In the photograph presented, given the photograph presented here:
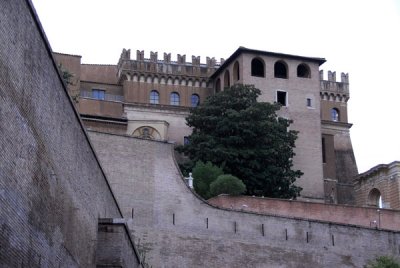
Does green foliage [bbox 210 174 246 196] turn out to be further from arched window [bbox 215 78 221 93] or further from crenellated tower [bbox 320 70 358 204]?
arched window [bbox 215 78 221 93]

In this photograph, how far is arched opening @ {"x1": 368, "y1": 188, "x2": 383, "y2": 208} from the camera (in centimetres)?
4809

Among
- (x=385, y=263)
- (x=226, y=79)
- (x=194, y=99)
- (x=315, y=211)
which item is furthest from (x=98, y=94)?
(x=385, y=263)

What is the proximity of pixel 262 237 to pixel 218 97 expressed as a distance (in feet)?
48.6

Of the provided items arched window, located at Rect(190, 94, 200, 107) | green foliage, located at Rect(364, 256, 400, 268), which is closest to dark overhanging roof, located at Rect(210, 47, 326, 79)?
arched window, located at Rect(190, 94, 200, 107)

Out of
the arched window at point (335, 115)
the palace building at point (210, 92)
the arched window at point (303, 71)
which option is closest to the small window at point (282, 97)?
the palace building at point (210, 92)

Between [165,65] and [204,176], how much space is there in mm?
18721

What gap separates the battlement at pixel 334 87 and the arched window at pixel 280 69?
7.08 metres

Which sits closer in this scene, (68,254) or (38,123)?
(38,123)

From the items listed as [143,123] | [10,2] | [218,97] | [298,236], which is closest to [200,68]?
[143,123]

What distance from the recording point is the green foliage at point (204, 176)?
116 ft

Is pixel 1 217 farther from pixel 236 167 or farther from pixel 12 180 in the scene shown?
pixel 236 167

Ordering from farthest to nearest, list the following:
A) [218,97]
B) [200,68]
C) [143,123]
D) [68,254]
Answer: [200,68]
[143,123]
[218,97]
[68,254]

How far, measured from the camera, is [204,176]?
118ft

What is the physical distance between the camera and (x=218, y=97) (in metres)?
43.9
